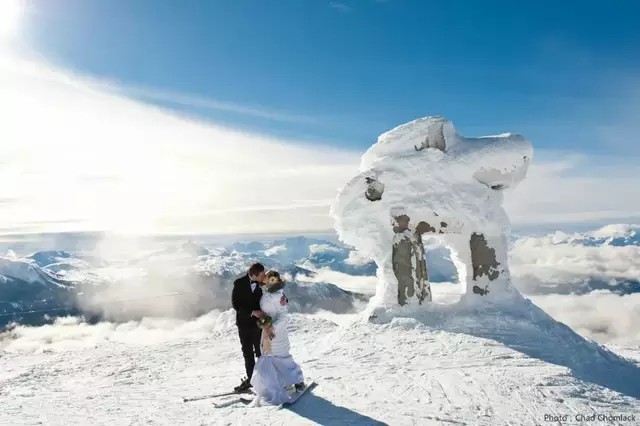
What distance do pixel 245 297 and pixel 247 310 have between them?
13.7 inches

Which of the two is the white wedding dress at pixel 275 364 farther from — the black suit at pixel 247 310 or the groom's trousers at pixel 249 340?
the groom's trousers at pixel 249 340

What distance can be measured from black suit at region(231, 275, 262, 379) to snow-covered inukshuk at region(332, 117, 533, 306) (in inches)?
363

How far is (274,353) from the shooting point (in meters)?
10.4

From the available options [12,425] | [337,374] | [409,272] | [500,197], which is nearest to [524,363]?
[337,374]

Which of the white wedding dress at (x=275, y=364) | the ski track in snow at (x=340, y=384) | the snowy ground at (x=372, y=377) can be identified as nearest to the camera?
the ski track in snow at (x=340, y=384)

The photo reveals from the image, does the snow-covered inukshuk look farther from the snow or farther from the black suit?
the black suit

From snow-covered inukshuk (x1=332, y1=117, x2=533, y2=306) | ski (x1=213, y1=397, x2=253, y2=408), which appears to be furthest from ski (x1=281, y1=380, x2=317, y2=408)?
snow-covered inukshuk (x1=332, y1=117, x2=533, y2=306)

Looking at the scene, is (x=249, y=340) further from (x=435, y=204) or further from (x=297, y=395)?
(x=435, y=204)

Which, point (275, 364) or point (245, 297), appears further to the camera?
point (245, 297)

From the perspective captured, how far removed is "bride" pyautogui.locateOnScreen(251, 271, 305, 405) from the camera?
10.1 meters

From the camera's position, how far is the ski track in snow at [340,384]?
965cm

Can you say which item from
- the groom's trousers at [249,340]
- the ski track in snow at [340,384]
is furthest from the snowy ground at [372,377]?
the groom's trousers at [249,340]

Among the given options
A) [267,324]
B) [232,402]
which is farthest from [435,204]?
[232,402]

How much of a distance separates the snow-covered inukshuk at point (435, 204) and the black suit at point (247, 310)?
9.21 metres
